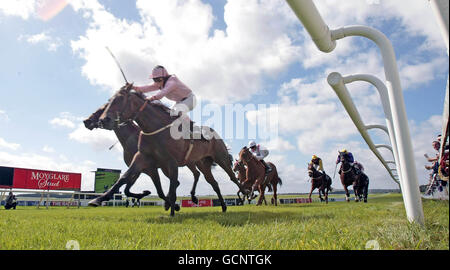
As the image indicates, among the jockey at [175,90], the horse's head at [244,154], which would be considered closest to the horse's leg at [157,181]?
the jockey at [175,90]

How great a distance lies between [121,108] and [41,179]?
18343 millimetres

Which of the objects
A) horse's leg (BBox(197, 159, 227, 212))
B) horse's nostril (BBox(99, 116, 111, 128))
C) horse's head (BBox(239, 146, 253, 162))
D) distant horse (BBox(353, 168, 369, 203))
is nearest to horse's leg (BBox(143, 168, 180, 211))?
horse's leg (BBox(197, 159, 227, 212))

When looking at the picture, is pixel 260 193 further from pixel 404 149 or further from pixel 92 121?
pixel 404 149

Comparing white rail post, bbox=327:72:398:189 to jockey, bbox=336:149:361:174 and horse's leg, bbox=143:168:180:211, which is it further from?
jockey, bbox=336:149:361:174

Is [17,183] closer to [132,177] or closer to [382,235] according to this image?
[132,177]

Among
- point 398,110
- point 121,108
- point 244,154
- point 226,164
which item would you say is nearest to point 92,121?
point 121,108

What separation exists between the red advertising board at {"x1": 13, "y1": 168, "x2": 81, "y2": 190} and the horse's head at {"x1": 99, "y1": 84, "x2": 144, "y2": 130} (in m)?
16.7

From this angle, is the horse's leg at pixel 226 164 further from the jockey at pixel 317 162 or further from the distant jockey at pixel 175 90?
the jockey at pixel 317 162

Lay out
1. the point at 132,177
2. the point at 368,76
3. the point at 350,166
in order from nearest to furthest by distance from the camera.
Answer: the point at 368,76, the point at 132,177, the point at 350,166

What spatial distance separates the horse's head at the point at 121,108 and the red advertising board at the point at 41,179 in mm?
16666

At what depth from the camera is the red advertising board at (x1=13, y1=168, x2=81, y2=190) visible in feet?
59.0
